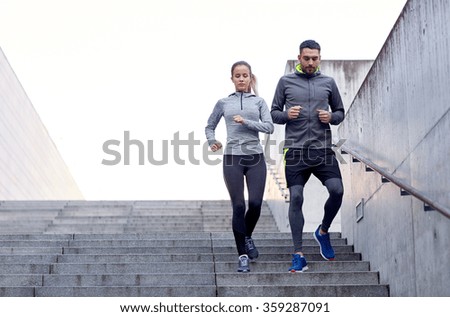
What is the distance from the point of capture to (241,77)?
22.8 feet

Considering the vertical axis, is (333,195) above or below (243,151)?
below

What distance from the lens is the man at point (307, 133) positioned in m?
6.74

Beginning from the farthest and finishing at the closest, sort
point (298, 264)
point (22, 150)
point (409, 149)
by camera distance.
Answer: point (22, 150)
point (298, 264)
point (409, 149)

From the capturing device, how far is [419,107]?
5.77 m

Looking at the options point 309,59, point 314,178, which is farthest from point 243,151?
point 314,178

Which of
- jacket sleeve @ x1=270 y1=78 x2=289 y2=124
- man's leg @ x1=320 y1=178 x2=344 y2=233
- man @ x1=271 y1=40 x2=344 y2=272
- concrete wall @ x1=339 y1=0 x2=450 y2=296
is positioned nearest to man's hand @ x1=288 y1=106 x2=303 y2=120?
man @ x1=271 y1=40 x2=344 y2=272

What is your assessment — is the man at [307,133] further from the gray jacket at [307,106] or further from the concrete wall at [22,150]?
the concrete wall at [22,150]

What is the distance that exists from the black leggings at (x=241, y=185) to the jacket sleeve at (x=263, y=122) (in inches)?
8.4

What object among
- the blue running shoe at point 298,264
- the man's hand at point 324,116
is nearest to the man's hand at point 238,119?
the man's hand at point 324,116

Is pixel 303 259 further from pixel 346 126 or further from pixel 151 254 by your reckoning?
pixel 346 126

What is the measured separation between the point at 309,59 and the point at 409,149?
1.22 m

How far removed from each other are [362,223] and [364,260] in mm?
349

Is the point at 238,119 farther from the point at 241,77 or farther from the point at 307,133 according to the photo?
the point at 307,133

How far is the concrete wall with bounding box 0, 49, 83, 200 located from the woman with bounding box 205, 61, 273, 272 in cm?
1057
